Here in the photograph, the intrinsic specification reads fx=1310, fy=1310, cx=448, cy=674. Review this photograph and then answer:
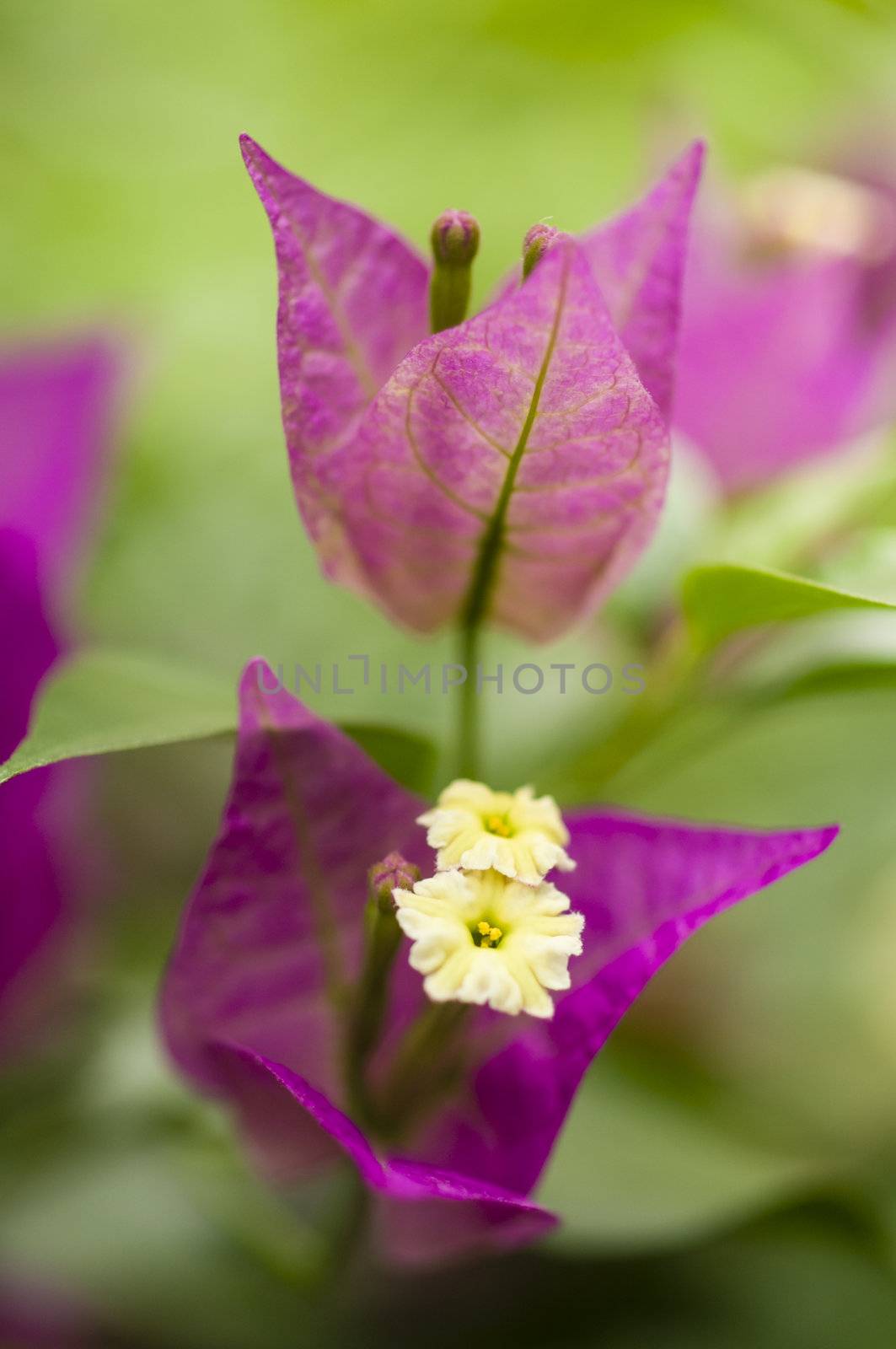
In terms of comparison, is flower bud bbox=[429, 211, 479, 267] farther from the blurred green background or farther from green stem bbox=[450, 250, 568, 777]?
the blurred green background

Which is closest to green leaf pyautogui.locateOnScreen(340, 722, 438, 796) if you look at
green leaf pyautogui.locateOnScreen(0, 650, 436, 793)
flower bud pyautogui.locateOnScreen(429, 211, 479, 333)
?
green leaf pyautogui.locateOnScreen(0, 650, 436, 793)

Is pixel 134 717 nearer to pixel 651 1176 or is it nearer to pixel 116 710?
pixel 116 710

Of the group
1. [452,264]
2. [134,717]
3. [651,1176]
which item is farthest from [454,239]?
[651,1176]

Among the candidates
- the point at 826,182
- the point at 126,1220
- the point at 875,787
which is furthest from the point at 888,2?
the point at 126,1220

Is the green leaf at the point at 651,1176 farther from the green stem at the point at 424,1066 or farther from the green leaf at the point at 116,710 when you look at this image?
the green leaf at the point at 116,710

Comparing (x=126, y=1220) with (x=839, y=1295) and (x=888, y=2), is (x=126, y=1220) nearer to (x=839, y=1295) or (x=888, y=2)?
(x=839, y=1295)

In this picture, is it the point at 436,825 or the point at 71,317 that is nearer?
the point at 436,825
